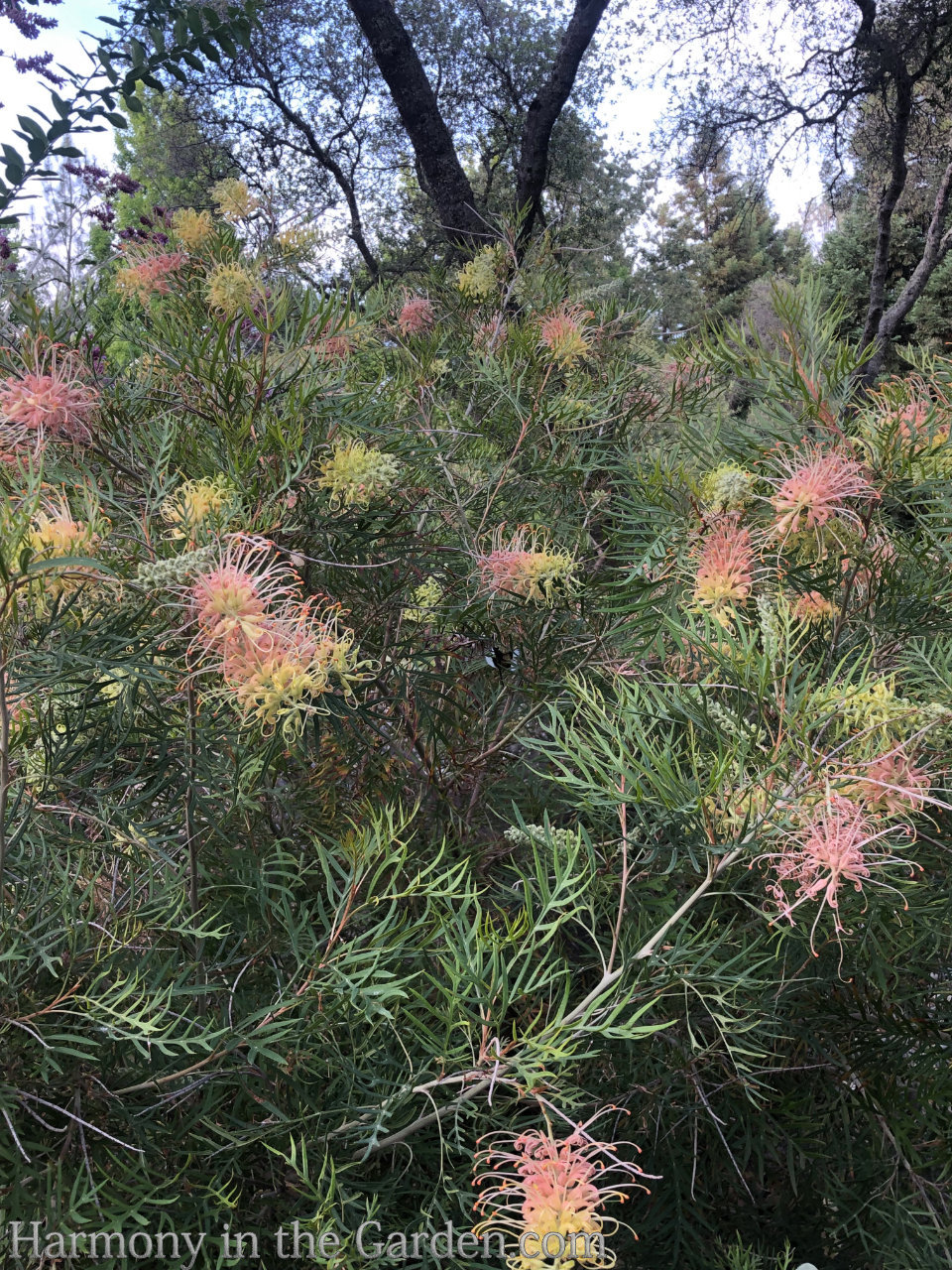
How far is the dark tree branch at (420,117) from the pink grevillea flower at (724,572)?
273 cm

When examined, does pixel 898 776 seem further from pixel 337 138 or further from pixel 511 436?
pixel 337 138

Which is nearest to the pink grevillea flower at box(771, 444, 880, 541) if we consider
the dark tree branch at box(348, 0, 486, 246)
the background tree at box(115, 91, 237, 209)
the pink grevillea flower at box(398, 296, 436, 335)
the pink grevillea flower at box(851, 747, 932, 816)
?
the pink grevillea flower at box(851, 747, 932, 816)

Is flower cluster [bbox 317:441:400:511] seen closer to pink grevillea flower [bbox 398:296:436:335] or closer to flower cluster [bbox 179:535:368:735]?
flower cluster [bbox 179:535:368:735]

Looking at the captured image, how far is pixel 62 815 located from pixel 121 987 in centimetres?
27

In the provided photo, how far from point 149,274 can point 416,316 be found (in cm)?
55

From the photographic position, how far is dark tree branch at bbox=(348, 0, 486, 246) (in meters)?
3.12

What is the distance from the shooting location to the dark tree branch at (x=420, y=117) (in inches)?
123

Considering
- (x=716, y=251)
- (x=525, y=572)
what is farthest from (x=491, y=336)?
(x=716, y=251)

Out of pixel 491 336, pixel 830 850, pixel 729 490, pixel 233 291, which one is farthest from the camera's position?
pixel 491 336

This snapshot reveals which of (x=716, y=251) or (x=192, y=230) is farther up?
(x=716, y=251)

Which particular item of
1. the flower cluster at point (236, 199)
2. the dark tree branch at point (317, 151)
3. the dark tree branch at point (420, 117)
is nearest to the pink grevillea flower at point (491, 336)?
the flower cluster at point (236, 199)

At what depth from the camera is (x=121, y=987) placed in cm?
58

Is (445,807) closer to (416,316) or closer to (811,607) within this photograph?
(811,607)

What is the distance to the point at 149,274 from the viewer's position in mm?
1061
